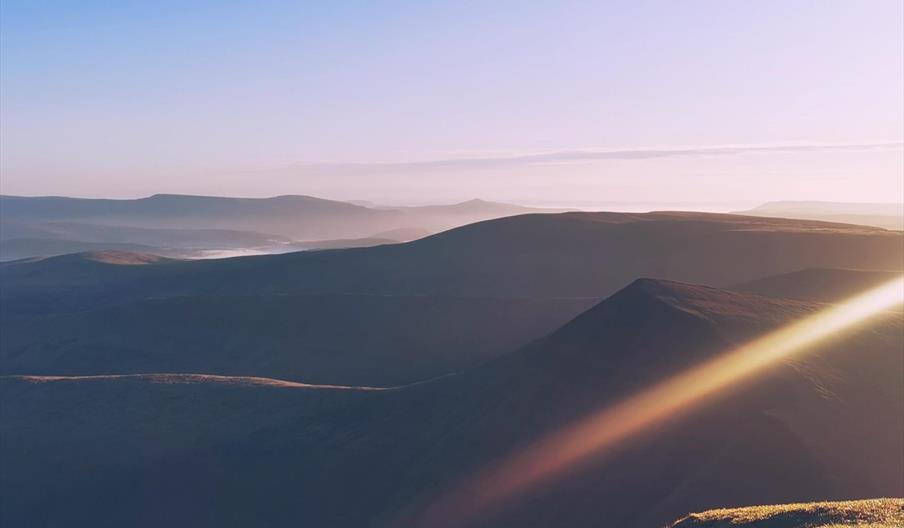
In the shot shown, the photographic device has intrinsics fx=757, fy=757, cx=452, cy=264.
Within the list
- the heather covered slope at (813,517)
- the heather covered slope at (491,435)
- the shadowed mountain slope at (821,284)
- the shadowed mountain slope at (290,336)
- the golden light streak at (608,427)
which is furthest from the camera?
the shadowed mountain slope at (290,336)

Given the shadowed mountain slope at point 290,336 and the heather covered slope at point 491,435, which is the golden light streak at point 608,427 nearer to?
the heather covered slope at point 491,435

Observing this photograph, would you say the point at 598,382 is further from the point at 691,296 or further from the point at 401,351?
the point at 401,351

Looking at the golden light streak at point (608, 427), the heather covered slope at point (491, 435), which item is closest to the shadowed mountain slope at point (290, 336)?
the heather covered slope at point (491, 435)

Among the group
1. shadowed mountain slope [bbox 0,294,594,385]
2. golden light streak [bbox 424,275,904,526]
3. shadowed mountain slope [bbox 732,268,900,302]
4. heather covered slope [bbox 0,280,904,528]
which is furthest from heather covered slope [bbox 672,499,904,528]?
shadowed mountain slope [bbox 0,294,594,385]

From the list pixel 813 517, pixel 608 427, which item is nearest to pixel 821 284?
pixel 608 427

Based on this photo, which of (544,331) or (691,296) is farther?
(544,331)

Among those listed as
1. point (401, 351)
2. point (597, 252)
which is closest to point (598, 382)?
point (401, 351)
